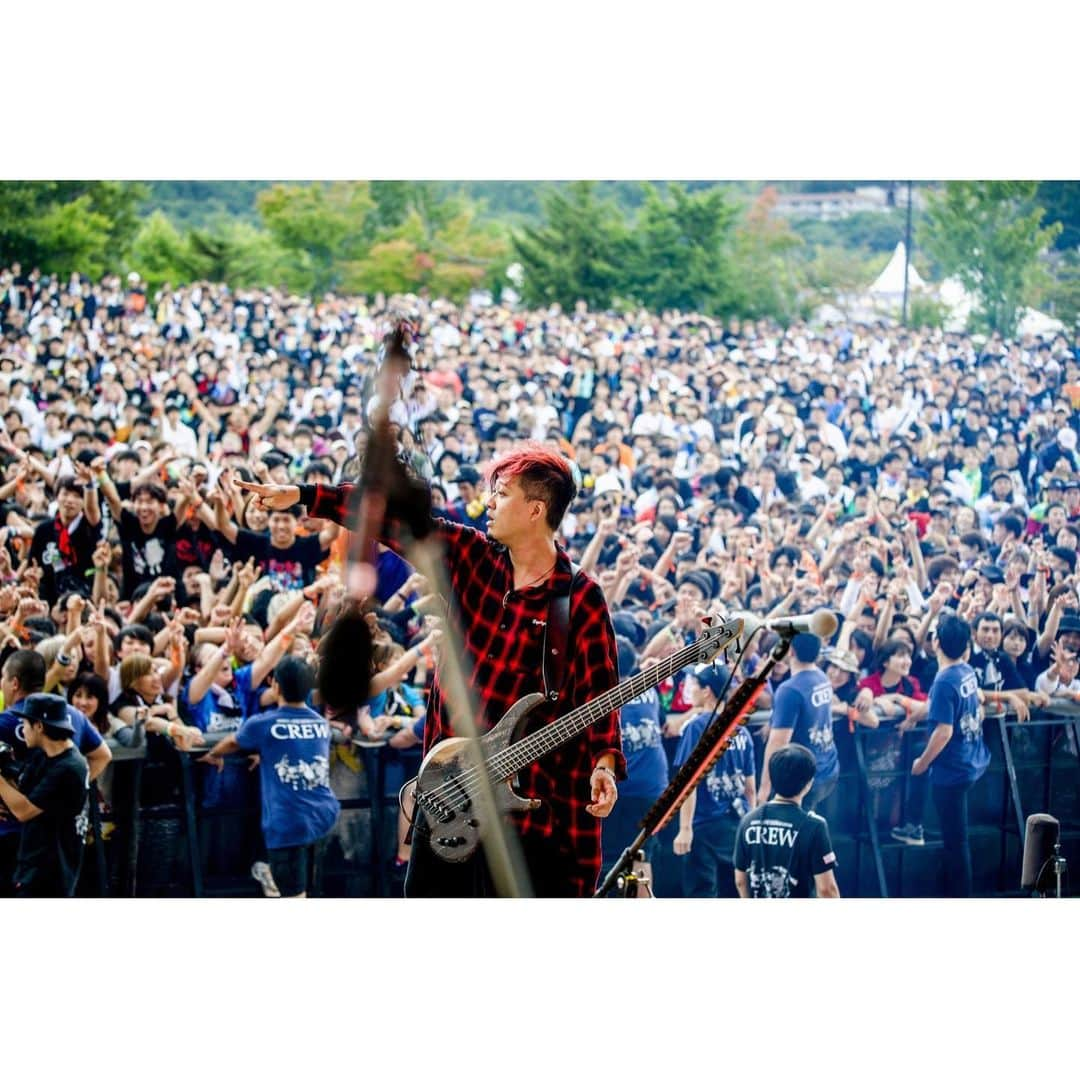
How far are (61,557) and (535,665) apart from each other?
3500 millimetres

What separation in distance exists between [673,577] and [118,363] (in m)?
3.35

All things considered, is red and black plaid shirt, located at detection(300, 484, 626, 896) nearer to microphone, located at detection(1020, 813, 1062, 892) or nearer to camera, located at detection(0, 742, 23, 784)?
microphone, located at detection(1020, 813, 1062, 892)

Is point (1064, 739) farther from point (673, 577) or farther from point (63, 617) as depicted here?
point (63, 617)

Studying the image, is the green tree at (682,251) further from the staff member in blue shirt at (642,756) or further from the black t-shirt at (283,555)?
the staff member in blue shirt at (642,756)

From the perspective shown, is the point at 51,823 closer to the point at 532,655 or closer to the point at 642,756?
the point at 642,756

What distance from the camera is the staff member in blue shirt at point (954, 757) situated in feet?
17.9

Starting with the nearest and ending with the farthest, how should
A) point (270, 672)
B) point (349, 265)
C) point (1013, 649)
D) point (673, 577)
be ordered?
point (270, 672) → point (1013, 649) → point (673, 577) → point (349, 265)

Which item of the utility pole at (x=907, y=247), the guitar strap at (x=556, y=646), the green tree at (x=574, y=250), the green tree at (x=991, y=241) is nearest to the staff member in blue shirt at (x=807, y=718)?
the guitar strap at (x=556, y=646)

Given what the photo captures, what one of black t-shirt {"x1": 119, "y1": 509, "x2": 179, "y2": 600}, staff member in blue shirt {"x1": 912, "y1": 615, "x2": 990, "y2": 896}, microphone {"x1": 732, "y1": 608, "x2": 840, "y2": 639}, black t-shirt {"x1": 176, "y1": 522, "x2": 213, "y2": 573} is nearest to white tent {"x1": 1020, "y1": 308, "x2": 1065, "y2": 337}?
staff member in blue shirt {"x1": 912, "y1": 615, "x2": 990, "y2": 896}

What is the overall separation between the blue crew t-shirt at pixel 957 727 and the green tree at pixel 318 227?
12.8 ft

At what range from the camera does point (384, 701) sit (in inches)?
217

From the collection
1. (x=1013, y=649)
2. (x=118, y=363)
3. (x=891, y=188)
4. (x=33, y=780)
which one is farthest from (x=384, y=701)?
(x=891, y=188)

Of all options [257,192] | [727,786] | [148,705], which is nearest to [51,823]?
[148,705]

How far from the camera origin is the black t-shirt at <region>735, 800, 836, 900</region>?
4742mm
